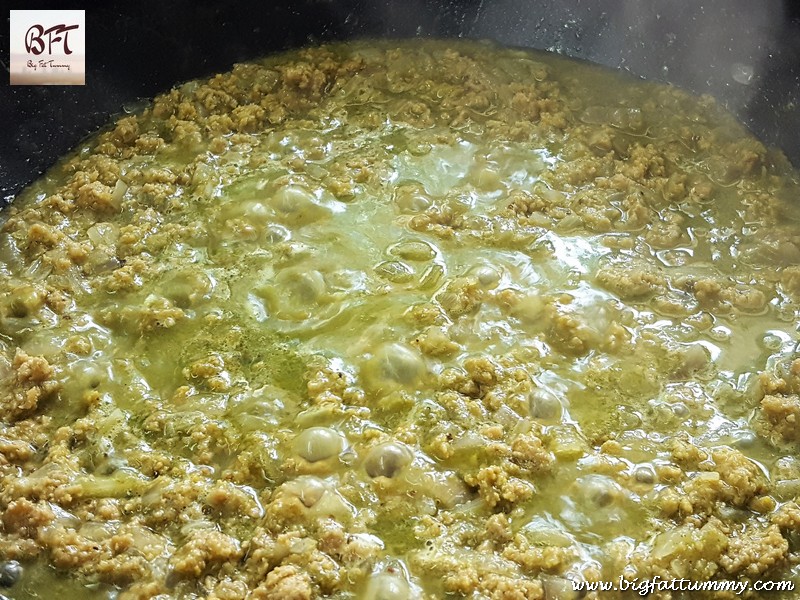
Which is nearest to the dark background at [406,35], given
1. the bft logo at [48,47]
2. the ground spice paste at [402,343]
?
the bft logo at [48,47]

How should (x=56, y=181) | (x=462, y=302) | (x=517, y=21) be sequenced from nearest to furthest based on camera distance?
(x=462, y=302) → (x=56, y=181) → (x=517, y=21)

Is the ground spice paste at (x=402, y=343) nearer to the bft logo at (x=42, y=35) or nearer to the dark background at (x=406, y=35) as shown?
the dark background at (x=406, y=35)

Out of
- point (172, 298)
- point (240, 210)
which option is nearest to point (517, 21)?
point (240, 210)

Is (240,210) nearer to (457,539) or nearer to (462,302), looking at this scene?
(462,302)

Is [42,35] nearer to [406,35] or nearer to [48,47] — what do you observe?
[48,47]

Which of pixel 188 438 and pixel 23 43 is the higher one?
pixel 23 43

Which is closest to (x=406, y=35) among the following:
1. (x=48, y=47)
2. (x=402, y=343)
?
(x=48, y=47)

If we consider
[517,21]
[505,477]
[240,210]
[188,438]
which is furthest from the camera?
[517,21]
